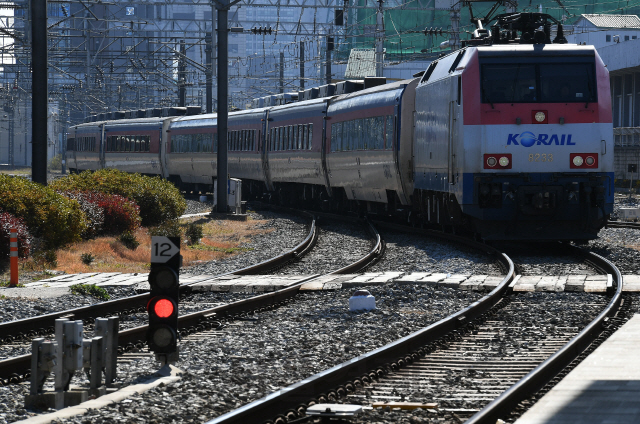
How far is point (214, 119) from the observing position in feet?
134

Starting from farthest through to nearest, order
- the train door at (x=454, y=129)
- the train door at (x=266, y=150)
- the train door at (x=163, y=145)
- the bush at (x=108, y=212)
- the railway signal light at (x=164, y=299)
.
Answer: the train door at (x=163, y=145), the train door at (x=266, y=150), the bush at (x=108, y=212), the train door at (x=454, y=129), the railway signal light at (x=164, y=299)

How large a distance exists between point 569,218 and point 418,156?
16.1 feet

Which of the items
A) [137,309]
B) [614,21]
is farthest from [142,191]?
[614,21]

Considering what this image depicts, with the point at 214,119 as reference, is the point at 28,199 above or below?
below

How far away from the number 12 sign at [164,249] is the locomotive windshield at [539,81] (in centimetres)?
1018

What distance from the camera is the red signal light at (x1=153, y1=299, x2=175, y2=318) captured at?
767 centimetres

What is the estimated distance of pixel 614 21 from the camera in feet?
262

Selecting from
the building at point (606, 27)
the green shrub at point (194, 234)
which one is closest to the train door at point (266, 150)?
the green shrub at point (194, 234)

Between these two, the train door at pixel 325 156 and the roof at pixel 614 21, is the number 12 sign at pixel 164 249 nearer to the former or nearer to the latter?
the train door at pixel 325 156

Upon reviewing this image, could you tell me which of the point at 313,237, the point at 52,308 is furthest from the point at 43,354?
the point at 313,237

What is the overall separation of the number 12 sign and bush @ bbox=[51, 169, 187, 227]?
687 inches

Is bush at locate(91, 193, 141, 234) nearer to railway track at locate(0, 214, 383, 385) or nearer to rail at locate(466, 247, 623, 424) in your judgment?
railway track at locate(0, 214, 383, 385)

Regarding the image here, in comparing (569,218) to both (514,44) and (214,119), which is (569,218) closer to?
(514,44)

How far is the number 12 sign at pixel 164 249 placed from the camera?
7633 mm
